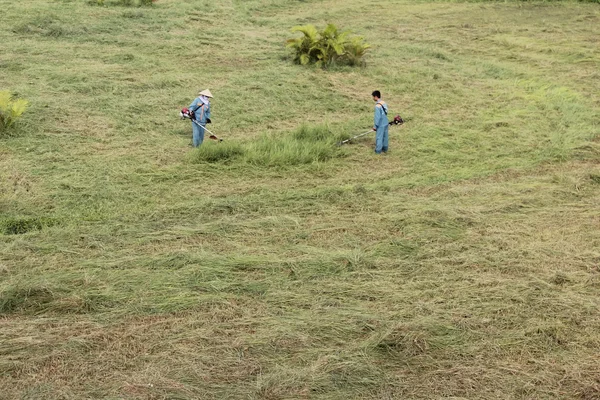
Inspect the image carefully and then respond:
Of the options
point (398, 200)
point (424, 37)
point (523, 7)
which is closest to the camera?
point (398, 200)

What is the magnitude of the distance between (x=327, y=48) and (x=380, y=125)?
400 centimetres

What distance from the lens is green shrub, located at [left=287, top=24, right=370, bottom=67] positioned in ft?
44.1

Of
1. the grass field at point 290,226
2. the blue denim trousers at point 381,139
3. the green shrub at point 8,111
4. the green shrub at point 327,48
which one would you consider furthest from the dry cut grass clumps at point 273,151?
the green shrub at point 327,48

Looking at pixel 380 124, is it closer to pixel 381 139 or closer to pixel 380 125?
pixel 380 125

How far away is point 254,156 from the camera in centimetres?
944

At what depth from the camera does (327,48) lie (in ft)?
44.2

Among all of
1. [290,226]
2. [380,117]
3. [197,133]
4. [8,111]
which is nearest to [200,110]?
[197,133]

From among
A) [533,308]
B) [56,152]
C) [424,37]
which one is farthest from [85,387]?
[424,37]

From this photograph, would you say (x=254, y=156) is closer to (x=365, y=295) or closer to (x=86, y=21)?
(x=365, y=295)

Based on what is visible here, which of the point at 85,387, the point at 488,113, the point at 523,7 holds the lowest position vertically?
the point at 85,387

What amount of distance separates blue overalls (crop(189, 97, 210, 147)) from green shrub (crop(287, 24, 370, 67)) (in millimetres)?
3836

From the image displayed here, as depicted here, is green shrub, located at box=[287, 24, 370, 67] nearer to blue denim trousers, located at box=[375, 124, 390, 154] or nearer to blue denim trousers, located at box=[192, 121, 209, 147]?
blue denim trousers, located at box=[375, 124, 390, 154]

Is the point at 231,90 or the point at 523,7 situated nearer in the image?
the point at 231,90

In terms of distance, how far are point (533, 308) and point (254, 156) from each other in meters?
4.32
